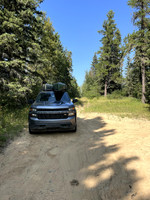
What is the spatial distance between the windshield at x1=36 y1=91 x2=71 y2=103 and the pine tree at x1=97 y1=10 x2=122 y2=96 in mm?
24138

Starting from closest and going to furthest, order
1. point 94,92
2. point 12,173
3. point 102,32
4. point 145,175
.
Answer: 1. point 145,175
2. point 12,173
3. point 102,32
4. point 94,92

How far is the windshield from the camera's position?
5.93 metres

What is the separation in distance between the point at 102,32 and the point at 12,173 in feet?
109

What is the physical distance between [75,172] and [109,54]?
2987cm

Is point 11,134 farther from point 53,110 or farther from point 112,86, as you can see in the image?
point 112,86

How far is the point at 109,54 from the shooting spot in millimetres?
28625

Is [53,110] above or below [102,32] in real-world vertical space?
below

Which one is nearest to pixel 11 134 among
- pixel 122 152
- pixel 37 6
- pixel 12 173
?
pixel 12 173

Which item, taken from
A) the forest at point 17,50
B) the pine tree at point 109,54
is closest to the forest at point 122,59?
the pine tree at point 109,54

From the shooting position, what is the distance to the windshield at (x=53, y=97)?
593 cm

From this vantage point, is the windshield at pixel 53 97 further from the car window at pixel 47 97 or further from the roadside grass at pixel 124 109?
the roadside grass at pixel 124 109

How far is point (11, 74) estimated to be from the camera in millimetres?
9398

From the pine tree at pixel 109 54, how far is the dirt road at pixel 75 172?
26.5 m

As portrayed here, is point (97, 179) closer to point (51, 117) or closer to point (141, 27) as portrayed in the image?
point (51, 117)
